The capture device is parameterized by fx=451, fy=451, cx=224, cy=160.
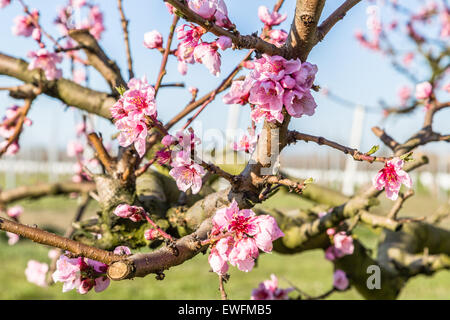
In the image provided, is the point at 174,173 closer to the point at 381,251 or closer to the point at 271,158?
the point at 271,158

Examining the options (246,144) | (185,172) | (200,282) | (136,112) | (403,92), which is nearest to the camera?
(136,112)

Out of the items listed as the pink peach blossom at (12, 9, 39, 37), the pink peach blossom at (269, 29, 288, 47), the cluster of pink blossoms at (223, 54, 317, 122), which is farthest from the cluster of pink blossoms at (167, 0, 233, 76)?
the pink peach blossom at (12, 9, 39, 37)

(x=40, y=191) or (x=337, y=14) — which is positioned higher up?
(x=337, y=14)

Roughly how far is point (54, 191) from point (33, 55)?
52.4 inches

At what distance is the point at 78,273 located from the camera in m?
1.24

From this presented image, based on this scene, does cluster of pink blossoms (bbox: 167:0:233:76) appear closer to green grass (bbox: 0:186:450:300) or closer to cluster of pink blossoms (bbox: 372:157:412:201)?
cluster of pink blossoms (bbox: 372:157:412:201)

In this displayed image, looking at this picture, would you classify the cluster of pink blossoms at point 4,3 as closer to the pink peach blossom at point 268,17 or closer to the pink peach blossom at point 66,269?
the pink peach blossom at point 268,17

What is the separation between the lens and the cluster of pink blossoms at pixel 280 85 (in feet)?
3.54

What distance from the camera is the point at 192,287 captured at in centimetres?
677

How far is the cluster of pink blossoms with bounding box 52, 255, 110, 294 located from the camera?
1.21 m

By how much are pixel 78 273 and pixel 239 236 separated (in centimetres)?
47

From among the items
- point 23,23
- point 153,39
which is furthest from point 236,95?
point 23,23

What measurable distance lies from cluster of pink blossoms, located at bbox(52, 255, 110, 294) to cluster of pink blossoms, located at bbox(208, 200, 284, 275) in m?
0.33

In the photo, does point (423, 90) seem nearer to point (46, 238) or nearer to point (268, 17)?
point (268, 17)
